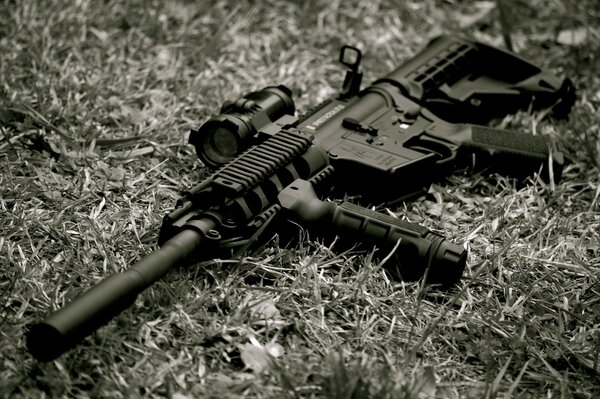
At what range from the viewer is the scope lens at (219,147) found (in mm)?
4023

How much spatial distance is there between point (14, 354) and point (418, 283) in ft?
6.09

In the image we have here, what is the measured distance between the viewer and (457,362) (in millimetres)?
3283

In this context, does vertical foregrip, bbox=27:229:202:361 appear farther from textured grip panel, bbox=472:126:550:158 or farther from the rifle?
textured grip panel, bbox=472:126:550:158

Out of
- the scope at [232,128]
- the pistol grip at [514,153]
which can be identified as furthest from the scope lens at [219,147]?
the pistol grip at [514,153]

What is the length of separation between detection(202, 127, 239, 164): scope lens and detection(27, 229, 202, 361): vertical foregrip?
1124 millimetres

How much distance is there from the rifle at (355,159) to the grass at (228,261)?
0.49 feet

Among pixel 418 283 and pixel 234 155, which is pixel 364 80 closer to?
pixel 234 155

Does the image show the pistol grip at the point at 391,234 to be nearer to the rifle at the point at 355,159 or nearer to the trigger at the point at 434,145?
the rifle at the point at 355,159

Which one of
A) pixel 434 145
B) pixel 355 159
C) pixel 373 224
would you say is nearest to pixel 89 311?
pixel 373 224

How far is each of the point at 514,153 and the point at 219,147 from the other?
71.8 inches

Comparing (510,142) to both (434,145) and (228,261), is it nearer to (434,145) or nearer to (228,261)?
(434,145)

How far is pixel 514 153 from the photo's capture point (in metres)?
4.52

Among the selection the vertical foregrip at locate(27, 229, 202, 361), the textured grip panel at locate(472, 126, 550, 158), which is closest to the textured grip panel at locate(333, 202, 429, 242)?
the vertical foregrip at locate(27, 229, 202, 361)

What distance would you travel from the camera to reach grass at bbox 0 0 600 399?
306cm
